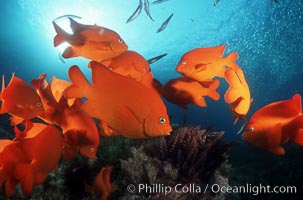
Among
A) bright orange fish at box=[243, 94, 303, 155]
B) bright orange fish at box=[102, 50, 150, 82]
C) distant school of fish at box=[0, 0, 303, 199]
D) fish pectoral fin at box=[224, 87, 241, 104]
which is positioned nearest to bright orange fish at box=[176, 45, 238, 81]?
distant school of fish at box=[0, 0, 303, 199]

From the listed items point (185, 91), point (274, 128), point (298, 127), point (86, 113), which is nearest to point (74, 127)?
point (86, 113)

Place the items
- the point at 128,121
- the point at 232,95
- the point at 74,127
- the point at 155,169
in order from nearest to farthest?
the point at 128,121, the point at 74,127, the point at 232,95, the point at 155,169

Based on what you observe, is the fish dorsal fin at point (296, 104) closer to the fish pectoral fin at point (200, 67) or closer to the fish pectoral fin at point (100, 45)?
the fish pectoral fin at point (200, 67)

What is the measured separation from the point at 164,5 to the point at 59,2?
9686 millimetres

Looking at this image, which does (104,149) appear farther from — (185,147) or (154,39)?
(154,39)

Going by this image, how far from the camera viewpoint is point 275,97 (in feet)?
158

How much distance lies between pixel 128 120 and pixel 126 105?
122 millimetres

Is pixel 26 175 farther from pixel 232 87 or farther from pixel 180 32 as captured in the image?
pixel 180 32

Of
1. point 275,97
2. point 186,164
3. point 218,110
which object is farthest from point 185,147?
point 218,110

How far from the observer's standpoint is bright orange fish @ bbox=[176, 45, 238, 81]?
118 inches

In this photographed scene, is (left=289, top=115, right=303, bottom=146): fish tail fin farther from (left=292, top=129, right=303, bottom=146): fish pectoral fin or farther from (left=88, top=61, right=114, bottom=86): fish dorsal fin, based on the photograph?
(left=88, top=61, right=114, bottom=86): fish dorsal fin

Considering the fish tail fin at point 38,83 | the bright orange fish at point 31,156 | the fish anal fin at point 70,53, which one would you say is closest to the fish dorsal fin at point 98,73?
the bright orange fish at point 31,156

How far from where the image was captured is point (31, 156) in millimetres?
2703

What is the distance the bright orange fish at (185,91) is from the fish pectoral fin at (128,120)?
3.73 feet
